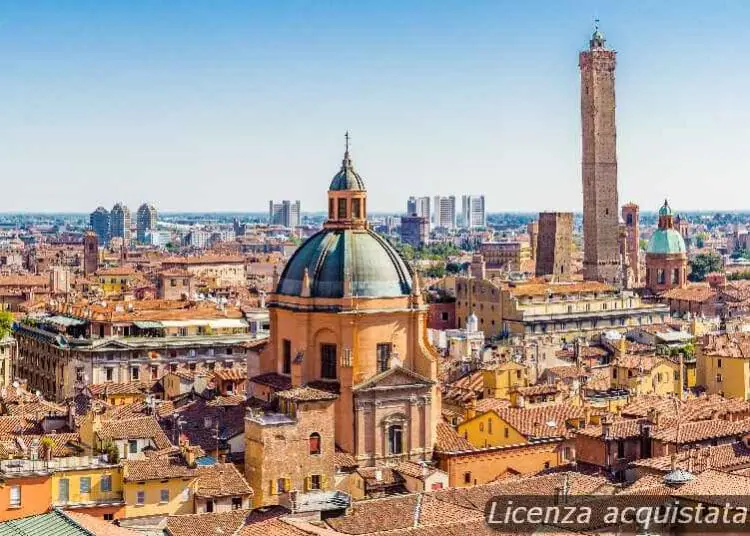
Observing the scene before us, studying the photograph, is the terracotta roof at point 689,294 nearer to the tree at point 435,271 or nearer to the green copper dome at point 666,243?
the green copper dome at point 666,243

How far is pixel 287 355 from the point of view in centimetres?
3972

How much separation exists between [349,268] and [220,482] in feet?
26.2

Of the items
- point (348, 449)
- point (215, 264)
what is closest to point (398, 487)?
point (348, 449)

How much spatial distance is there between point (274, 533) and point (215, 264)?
119 meters

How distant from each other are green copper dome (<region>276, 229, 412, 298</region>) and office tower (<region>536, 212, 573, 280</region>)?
7401 cm

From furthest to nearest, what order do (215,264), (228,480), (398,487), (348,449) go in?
(215,264) → (348,449) → (398,487) → (228,480)

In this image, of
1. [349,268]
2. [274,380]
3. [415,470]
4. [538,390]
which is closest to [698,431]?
[415,470]

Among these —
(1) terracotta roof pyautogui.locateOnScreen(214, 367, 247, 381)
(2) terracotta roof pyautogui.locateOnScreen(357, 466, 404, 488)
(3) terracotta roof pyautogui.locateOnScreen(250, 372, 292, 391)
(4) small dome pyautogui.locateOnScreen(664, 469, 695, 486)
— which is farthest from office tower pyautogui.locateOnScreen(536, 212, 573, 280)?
(4) small dome pyautogui.locateOnScreen(664, 469, 695, 486)

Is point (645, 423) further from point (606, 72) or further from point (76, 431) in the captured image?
point (606, 72)

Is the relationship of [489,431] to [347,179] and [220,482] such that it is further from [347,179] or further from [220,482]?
[220,482]

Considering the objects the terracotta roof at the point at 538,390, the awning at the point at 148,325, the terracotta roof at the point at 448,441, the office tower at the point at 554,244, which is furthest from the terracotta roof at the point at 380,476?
the office tower at the point at 554,244

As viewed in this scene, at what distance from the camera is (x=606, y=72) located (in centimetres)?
10300

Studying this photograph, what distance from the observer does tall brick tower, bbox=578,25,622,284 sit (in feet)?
335

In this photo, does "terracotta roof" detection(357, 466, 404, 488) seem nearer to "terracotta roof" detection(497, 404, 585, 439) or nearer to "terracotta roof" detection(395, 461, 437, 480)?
"terracotta roof" detection(395, 461, 437, 480)
